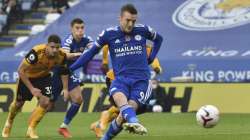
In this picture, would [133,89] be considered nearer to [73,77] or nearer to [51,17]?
[73,77]

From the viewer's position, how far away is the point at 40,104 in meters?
15.7

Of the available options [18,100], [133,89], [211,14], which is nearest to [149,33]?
[133,89]

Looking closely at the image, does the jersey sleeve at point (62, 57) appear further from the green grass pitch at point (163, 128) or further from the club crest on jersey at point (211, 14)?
the club crest on jersey at point (211, 14)

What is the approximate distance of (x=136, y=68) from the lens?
496 inches

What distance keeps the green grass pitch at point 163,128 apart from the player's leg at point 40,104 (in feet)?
0.79

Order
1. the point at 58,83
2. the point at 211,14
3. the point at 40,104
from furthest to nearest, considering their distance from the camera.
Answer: the point at 211,14, the point at 58,83, the point at 40,104

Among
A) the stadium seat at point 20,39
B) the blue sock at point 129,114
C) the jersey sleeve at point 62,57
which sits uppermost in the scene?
the jersey sleeve at point 62,57

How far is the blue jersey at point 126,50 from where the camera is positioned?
12562 mm

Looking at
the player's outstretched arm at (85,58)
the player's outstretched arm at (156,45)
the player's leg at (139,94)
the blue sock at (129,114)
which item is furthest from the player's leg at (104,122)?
the blue sock at (129,114)

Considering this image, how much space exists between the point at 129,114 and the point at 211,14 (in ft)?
61.7

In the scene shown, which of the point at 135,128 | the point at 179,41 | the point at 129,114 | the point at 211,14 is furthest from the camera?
the point at 211,14

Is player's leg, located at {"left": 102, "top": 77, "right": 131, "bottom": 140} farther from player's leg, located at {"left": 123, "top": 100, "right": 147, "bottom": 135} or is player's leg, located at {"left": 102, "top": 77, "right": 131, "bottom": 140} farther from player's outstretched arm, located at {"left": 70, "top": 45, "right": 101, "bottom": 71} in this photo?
player's outstretched arm, located at {"left": 70, "top": 45, "right": 101, "bottom": 71}

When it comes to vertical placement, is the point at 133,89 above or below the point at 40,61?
below

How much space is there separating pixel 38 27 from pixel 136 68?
20141 mm
